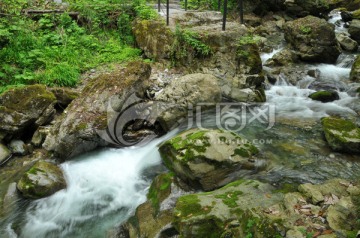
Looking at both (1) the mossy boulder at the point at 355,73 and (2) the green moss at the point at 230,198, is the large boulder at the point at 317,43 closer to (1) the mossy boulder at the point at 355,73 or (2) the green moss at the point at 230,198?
(1) the mossy boulder at the point at 355,73

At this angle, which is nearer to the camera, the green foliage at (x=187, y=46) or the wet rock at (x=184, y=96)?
the wet rock at (x=184, y=96)

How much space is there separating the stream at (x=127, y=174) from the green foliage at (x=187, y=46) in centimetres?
270

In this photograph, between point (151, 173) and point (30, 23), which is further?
point (30, 23)

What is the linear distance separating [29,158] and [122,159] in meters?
2.25

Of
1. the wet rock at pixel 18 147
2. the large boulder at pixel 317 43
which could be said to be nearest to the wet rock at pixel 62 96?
the wet rock at pixel 18 147

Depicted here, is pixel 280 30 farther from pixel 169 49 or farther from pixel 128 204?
pixel 128 204

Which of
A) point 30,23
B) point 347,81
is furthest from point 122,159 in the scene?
point 347,81

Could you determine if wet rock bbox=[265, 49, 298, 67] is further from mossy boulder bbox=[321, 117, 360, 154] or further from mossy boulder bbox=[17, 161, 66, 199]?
mossy boulder bbox=[17, 161, 66, 199]

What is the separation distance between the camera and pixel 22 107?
7.29 m

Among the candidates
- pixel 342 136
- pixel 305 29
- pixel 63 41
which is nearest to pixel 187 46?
pixel 63 41

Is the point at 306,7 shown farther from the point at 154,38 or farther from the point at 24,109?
the point at 24,109

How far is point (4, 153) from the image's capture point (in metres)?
6.86

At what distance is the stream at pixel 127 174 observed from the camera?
17.1ft

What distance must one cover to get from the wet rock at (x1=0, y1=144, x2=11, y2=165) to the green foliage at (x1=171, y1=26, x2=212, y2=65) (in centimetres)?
576
